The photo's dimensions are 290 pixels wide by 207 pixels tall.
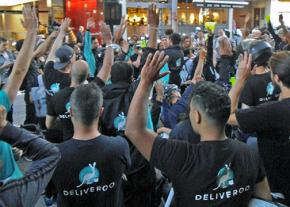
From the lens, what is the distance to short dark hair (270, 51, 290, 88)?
3.28 meters

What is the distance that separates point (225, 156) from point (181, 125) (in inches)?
44.9

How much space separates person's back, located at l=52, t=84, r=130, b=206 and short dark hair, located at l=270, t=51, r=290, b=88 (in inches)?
55.3

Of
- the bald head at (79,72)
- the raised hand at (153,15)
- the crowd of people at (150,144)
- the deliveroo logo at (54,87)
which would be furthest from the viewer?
the deliveroo logo at (54,87)

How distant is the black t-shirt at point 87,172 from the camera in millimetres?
2854

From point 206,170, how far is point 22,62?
1.59m

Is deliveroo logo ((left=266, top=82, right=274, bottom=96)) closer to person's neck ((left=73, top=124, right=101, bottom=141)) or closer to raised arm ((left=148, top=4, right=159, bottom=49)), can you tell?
Answer: raised arm ((left=148, top=4, right=159, bottom=49))

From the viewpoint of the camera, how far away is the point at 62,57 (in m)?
5.47

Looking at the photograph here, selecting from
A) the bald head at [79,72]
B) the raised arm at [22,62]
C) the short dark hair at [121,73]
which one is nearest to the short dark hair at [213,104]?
the raised arm at [22,62]

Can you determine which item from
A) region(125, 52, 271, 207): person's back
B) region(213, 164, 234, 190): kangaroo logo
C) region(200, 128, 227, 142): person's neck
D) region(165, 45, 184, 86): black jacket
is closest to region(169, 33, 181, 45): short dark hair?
region(165, 45, 184, 86): black jacket

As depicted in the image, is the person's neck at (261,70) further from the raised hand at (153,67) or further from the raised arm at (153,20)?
the raised hand at (153,67)

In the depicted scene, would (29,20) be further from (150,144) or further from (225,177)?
(225,177)

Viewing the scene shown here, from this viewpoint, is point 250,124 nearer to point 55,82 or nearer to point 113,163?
point 113,163

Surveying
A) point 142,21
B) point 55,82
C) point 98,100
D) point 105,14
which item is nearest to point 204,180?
point 98,100

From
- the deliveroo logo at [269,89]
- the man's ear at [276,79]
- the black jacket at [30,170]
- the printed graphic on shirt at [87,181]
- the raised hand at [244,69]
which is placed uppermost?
the raised hand at [244,69]
